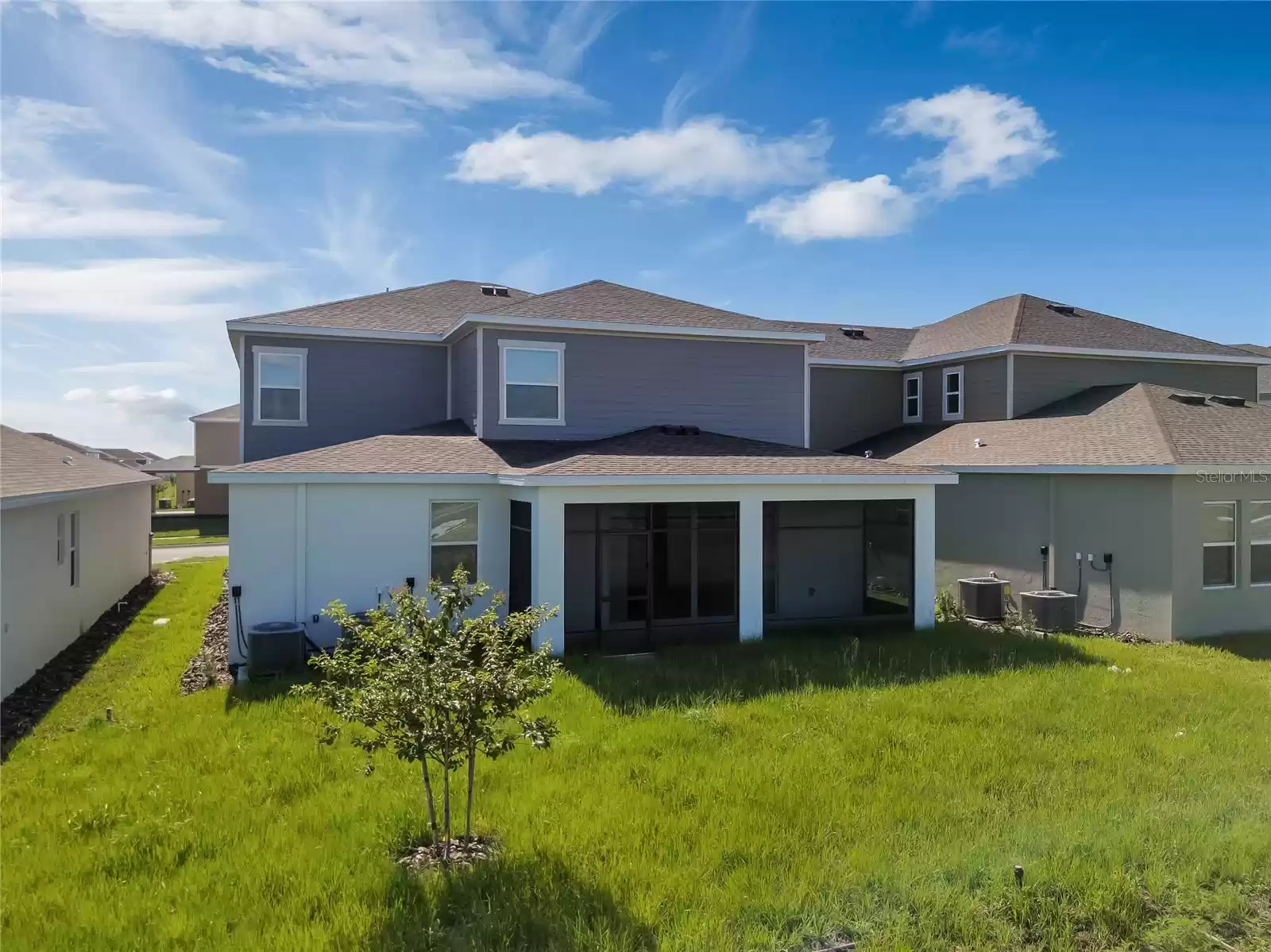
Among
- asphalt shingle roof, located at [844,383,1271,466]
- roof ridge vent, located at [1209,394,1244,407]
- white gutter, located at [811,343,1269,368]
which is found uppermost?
white gutter, located at [811,343,1269,368]

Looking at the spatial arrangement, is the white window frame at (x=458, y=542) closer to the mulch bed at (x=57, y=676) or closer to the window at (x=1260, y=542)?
the mulch bed at (x=57, y=676)

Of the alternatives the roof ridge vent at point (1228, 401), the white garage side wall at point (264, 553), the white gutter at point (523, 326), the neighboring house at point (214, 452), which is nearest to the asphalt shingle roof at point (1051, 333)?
the roof ridge vent at point (1228, 401)

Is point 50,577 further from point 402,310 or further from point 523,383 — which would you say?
point 402,310

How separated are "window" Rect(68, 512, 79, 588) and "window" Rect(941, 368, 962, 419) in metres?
18.6

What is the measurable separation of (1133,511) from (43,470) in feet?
58.9

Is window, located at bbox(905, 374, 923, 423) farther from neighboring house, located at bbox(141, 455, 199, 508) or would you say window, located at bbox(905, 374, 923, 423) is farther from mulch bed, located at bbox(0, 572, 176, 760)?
neighboring house, located at bbox(141, 455, 199, 508)

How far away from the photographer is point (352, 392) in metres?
15.7

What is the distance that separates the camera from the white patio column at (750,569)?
40.2 ft

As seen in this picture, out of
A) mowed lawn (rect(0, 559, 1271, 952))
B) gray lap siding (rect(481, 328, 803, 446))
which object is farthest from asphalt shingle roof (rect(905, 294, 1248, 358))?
mowed lawn (rect(0, 559, 1271, 952))

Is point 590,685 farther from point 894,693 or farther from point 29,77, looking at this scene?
point 29,77

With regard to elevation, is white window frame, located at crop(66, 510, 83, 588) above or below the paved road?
above

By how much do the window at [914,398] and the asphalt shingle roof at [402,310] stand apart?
10500 mm

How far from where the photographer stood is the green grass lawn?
31219 mm

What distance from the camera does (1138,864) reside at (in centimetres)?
539
